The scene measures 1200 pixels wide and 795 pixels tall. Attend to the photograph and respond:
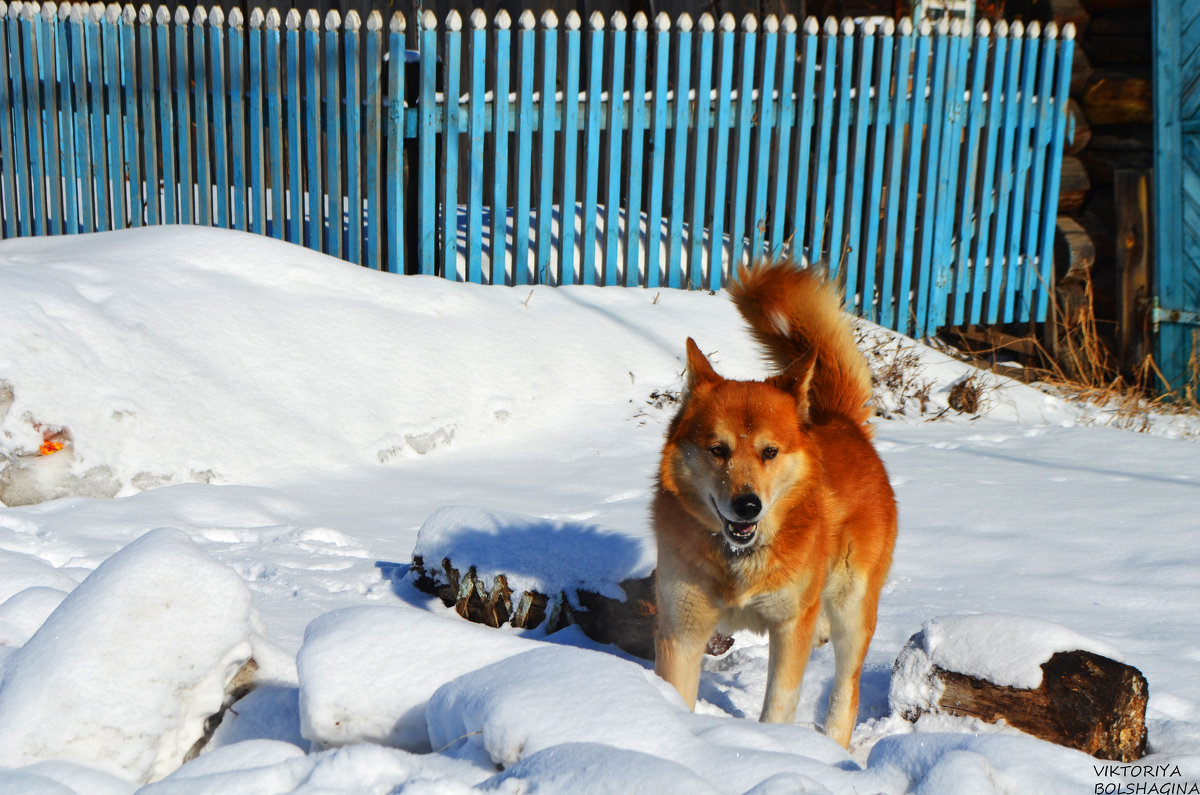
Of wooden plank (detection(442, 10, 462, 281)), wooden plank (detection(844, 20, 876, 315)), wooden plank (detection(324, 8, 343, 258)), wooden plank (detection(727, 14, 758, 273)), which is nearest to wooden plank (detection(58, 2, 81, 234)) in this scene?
wooden plank (detection(324, 8, 343, 258))

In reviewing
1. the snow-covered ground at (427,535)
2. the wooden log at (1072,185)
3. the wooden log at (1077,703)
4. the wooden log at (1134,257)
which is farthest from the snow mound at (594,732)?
the wooden log at (1072,185)

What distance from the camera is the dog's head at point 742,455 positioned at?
9.05 feet

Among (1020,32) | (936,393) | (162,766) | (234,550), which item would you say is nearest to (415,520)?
(234,550)

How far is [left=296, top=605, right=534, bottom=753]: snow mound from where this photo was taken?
7.88 ft

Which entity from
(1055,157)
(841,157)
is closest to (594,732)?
(841,157)

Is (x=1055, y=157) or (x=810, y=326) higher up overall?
(x=1055, y=157)

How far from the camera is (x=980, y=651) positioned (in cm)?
295

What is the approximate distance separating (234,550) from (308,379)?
1717mm

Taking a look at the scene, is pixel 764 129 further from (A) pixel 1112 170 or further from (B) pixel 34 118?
(B) pixel 34 118

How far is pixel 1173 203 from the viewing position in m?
7.61

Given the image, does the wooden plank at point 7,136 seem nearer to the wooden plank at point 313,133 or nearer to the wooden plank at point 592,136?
the wooden plank at point 313,133

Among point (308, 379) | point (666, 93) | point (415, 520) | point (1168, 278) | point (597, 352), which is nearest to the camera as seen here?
point (415, 520)

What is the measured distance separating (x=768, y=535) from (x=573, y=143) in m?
4.77

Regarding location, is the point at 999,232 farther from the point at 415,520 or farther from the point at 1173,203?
the point at 415,520
